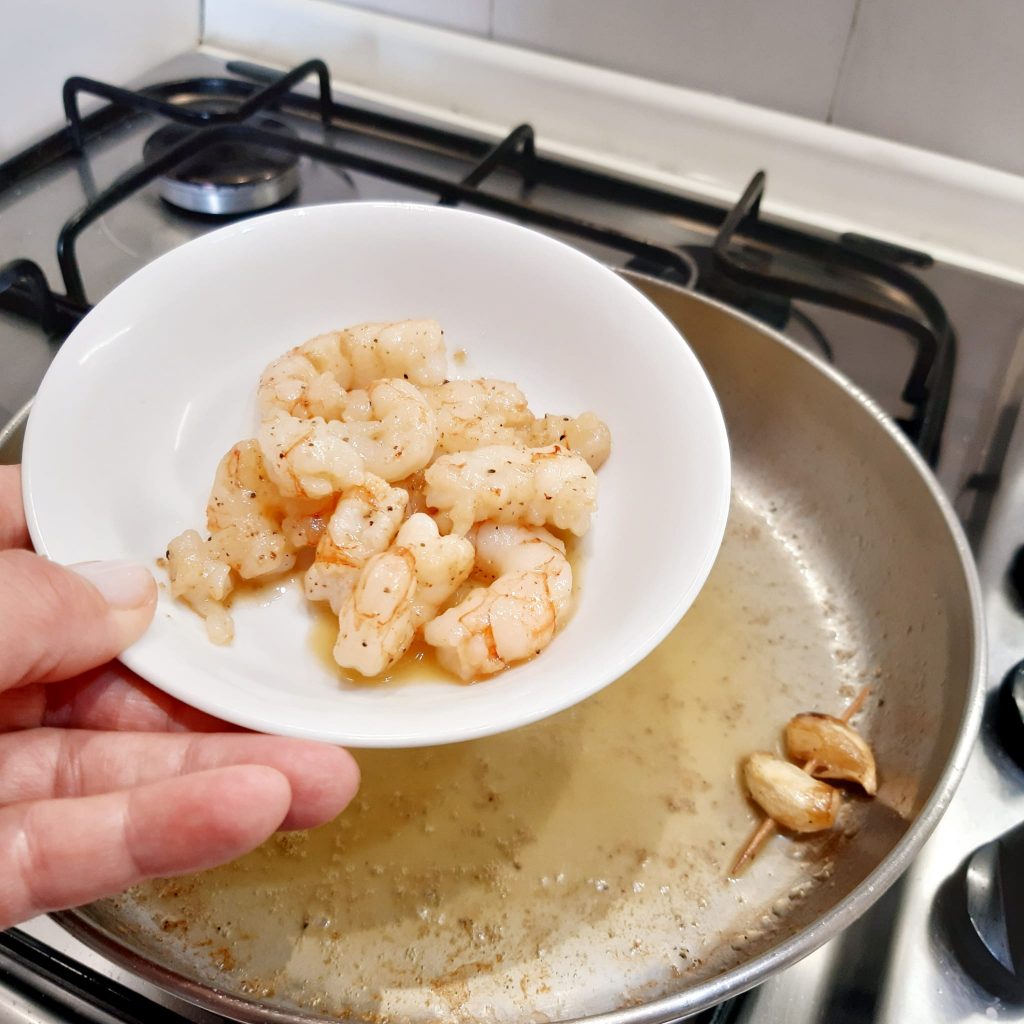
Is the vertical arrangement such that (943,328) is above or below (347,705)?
above

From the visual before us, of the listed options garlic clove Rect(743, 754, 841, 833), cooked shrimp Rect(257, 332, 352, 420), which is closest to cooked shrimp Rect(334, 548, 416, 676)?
cooked shrimp Rect(257, 332, 352, 420)

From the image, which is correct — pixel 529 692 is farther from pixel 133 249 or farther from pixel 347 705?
pixel 133 249

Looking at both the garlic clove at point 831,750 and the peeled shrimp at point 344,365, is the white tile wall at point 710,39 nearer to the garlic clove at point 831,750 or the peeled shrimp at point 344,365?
the peeled shrimp at point 344,365

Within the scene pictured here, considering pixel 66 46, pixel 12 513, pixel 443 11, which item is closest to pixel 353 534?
pixel 12 513

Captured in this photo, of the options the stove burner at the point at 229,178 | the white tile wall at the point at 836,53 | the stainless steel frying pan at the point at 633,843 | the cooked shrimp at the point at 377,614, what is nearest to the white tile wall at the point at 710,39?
the white tile wall at the point at 836,53

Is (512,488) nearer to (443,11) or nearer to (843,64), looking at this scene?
(843,64)

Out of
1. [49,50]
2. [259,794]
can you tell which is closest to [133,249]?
[49,50]

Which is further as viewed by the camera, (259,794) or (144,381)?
(144,381)
